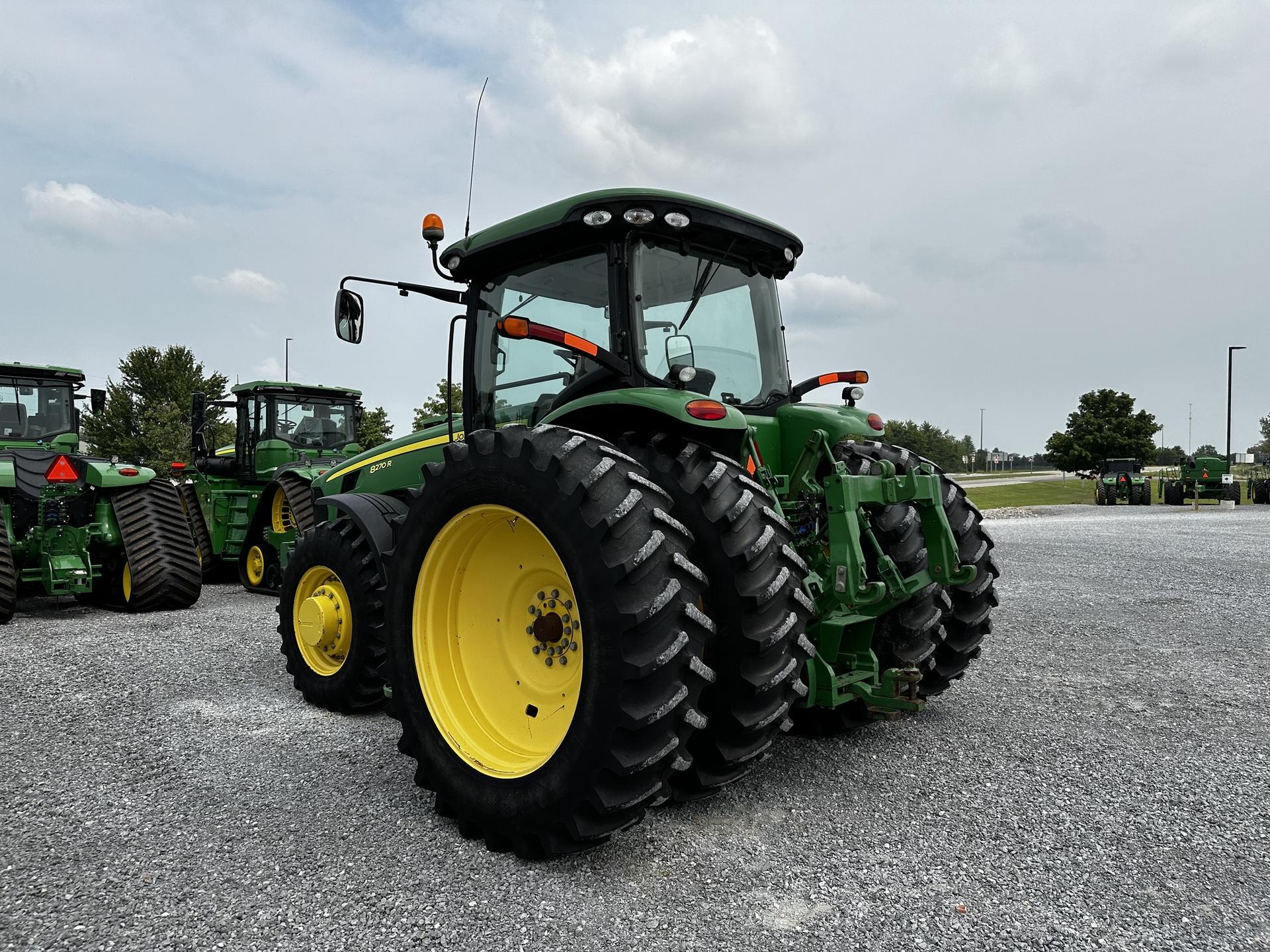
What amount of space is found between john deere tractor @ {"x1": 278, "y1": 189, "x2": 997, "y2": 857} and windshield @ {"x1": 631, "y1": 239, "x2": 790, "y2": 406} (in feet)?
0.04

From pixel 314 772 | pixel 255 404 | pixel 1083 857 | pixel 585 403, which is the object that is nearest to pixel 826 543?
pixel 585 403

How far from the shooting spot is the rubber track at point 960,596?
13.9ft

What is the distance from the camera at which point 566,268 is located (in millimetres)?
3873

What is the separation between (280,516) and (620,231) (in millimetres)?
7575

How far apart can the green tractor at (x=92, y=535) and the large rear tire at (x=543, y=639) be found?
606 cm

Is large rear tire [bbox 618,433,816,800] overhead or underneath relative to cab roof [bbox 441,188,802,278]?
underneath

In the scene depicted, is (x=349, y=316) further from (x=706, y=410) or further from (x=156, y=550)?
(x=156, y=550)

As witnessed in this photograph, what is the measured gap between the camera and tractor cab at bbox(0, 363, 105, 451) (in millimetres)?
9570

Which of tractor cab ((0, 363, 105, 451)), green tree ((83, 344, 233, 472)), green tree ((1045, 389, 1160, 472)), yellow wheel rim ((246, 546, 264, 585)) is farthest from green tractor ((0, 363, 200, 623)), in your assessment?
green tree ((1045, 389, 1160, 472))

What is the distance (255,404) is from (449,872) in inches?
392

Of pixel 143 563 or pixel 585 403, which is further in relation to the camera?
pixel 143 563

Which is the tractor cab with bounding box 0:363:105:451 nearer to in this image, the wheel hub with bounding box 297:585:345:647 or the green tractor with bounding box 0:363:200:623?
the green tractor with bounding box 0:363:200:623

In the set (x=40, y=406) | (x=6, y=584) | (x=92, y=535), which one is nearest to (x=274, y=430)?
(x=40, y=406)

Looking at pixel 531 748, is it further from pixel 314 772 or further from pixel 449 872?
pixel 314 772
